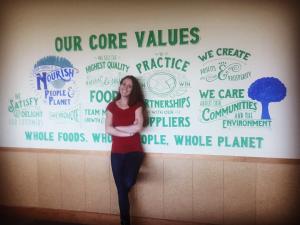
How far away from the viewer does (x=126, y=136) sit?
12.4 feet

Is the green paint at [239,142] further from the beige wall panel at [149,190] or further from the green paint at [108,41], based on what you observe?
the green paint at [108,41]

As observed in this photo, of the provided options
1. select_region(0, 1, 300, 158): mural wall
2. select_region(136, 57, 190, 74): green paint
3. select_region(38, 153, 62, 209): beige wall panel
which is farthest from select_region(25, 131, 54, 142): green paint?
select_region(136, 57, 190, 74): green paint

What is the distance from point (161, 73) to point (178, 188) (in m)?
1.34

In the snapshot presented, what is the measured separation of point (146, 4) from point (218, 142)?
1763 millimetres

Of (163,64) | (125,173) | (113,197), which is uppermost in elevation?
(163,64)

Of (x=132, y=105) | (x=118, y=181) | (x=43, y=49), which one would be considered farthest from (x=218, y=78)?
(x=43, y=49)

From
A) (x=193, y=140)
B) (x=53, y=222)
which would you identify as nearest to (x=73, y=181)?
(x=53, y=222)

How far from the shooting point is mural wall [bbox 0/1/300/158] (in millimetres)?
3604

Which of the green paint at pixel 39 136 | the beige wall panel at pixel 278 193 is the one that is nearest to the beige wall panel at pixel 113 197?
the green paint at pixel 39 136

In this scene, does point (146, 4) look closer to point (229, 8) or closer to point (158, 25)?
point (158, 25)

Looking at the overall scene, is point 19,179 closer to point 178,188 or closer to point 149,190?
point 149,190

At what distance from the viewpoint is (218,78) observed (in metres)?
3.75

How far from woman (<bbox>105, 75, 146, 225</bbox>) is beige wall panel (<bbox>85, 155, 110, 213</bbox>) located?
37 cm

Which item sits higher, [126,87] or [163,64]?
[163,64]
